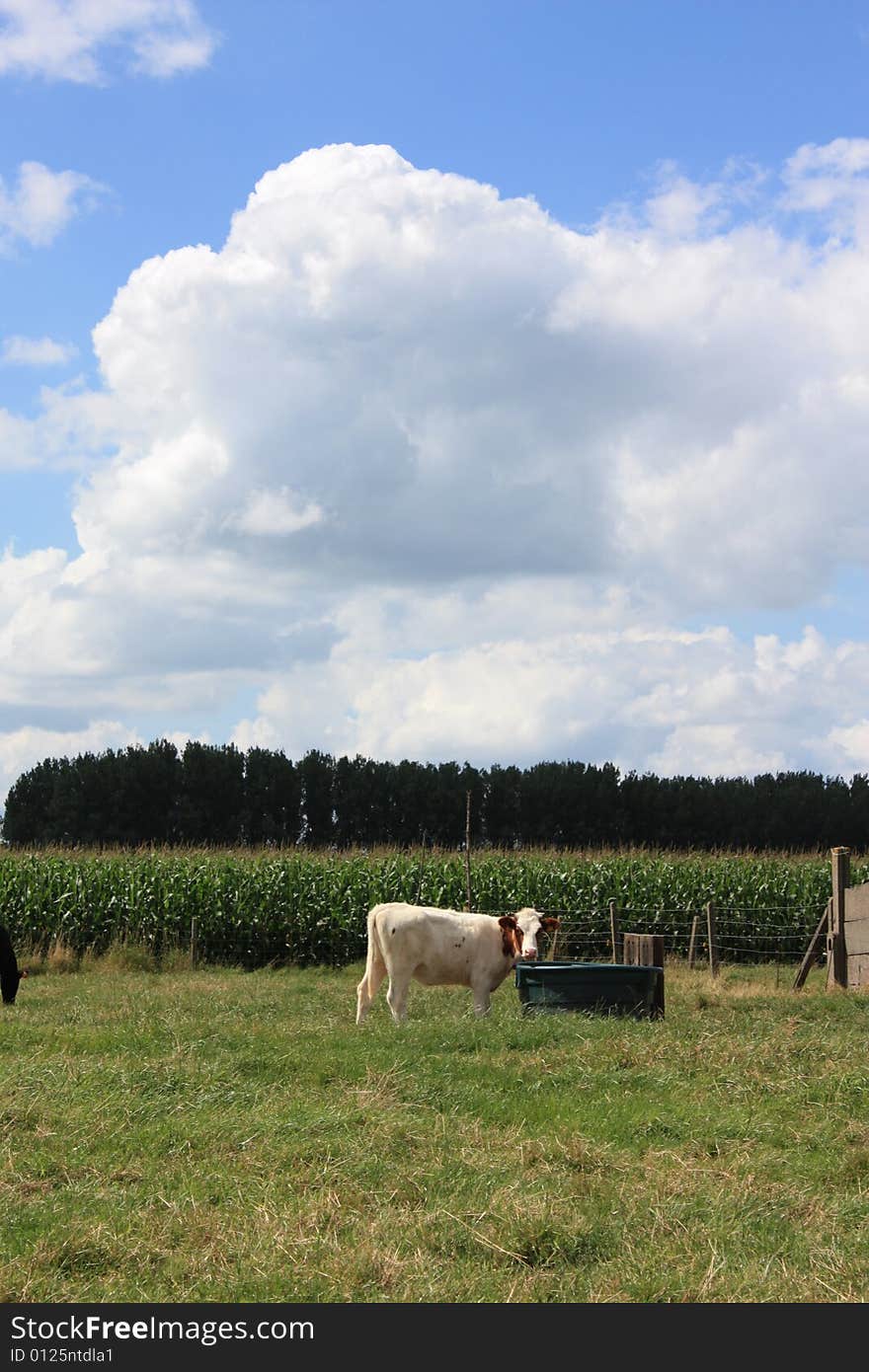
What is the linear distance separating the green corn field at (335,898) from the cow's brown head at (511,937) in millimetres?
11807

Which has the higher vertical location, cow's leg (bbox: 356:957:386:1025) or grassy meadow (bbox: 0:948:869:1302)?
cow's leg (bbox: 356:957:386:1025)

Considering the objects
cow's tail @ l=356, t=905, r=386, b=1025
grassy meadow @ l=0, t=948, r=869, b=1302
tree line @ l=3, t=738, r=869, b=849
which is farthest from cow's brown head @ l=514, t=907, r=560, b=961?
tree line @ l=3, t=738, r=869, b=849

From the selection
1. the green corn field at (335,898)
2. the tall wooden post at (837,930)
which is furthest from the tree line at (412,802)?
the tall wooden post at (837,930)

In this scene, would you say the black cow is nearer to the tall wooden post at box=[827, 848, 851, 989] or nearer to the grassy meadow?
the grassy meadow

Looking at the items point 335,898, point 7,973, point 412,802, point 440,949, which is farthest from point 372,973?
point 412,802

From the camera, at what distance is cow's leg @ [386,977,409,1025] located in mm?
13359

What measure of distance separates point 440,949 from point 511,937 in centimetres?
90

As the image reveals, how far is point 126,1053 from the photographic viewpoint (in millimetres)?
10328

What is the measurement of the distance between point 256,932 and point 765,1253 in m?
22.6

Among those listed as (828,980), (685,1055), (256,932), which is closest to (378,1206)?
(685,1055)

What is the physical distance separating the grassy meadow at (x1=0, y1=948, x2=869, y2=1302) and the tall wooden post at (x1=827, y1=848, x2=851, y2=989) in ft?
22.9

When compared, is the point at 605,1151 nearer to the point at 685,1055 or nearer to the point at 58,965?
the point at 685,1055

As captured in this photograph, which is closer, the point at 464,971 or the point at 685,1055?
the point at 685,1055

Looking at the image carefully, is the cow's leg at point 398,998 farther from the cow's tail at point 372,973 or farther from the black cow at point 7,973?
the black cow at point 7,973
